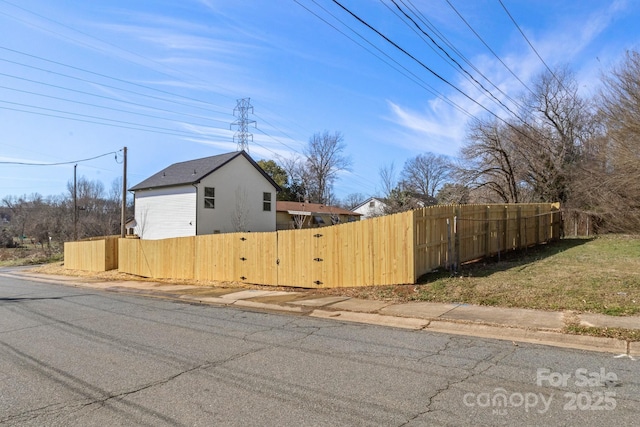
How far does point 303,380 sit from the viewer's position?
4.99 m

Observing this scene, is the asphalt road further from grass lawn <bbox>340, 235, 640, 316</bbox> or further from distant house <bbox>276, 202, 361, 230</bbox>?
distant house <bbox>276, 202, 361, 230</bbox>

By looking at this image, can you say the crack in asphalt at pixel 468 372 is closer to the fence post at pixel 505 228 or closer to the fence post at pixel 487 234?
the fence post at pixel 487 234

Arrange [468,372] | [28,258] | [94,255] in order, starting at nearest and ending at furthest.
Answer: [468,372] < [94,255] < [28,258]

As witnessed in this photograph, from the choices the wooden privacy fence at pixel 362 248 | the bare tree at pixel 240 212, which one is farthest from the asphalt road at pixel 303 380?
the bare tree at pixel 240 212

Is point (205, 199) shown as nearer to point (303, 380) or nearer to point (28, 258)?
point (303, 380)

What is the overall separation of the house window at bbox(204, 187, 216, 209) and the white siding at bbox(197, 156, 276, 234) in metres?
0.21

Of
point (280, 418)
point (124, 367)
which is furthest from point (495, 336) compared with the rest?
point (124, 367)

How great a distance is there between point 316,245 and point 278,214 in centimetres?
3174

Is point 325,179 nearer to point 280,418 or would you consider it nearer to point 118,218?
point 118,218

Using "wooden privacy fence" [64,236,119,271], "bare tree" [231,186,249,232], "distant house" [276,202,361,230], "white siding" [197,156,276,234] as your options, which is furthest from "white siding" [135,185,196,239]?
"distant house" [276,202,361,230]

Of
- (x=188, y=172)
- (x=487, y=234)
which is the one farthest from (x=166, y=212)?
(x=487, y=234)

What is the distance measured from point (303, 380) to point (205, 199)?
81.9 feet

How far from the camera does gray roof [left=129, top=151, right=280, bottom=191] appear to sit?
2860cm

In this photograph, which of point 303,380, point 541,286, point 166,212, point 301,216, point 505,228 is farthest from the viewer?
point 301,216
